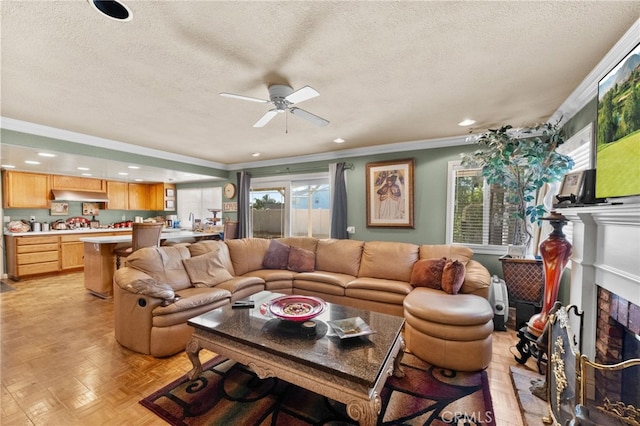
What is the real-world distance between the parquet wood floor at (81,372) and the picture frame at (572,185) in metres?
1.52

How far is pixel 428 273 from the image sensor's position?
308cm

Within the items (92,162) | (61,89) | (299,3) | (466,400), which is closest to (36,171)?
(92,162)

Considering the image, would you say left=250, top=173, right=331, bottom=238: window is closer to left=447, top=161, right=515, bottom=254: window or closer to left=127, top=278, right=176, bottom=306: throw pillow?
left=447, top=161, right=515, bottom=254: window

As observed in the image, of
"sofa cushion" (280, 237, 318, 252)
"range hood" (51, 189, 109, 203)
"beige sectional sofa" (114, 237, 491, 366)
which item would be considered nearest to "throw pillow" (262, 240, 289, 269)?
"beige sectional sofa" (114, 237, 491, 366)

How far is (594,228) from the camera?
1.79 meters

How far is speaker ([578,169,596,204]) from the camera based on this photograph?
1.75 meters

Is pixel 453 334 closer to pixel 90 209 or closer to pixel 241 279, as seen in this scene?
pixel 241 279

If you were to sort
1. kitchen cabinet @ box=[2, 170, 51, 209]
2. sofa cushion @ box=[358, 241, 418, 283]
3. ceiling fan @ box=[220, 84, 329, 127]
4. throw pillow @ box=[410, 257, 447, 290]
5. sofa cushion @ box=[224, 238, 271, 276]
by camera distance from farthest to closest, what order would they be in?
kitchen cabinet @ box=[2, 170, 51, 209]
sofa cushion @ box=[224, 238, 271, 276]
sofa cushion @ box=[358, 241, 418, 283]
throw pillow @ box=[410, 257, 447, 290]
ceiling fan @ box=[220, 84, 329, 127]

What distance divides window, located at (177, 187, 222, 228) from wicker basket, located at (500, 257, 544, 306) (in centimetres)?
604

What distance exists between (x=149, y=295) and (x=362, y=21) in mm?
2751

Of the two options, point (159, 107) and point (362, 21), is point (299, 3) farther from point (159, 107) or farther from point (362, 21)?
point (159, 107)

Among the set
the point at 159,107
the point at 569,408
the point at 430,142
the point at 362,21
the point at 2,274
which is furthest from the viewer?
the point at 2,274

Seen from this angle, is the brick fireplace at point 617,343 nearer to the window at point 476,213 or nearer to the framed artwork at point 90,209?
the window at point 476,213

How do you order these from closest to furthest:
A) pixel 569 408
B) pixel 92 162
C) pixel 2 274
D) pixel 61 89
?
pixel 569 408 < pixel 61 89 < pixel 92 162 < pixel 2 274
